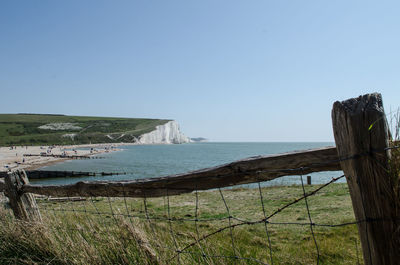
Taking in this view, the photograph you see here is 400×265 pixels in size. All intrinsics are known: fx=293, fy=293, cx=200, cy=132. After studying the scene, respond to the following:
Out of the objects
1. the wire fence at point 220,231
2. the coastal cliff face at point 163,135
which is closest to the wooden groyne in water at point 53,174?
the wire fence at point 220,231

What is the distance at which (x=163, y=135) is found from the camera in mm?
179750

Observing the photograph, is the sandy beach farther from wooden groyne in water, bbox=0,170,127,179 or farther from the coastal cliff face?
the coastal cliff face

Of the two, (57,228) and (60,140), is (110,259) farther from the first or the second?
(60,140)

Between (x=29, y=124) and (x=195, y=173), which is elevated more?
(x=29, y=124)

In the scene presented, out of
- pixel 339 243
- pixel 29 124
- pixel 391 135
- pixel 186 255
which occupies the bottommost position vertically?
pixel 339 243

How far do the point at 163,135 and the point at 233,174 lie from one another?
587 feet

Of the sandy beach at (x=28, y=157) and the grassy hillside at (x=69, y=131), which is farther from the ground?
the grassy hillside at (x=69, y=131)

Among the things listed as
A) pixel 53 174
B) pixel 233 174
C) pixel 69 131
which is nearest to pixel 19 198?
pixel 233 174

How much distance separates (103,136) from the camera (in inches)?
5832

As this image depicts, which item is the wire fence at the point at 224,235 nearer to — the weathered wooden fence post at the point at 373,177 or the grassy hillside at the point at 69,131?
the weathered wooden fence post at the point at 373,177

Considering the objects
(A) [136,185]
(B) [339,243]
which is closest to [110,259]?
(A) [136,185]

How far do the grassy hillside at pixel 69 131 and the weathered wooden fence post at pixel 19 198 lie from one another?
122890 mm

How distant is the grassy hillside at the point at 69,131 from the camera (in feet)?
401

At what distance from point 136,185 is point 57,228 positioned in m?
1.86
